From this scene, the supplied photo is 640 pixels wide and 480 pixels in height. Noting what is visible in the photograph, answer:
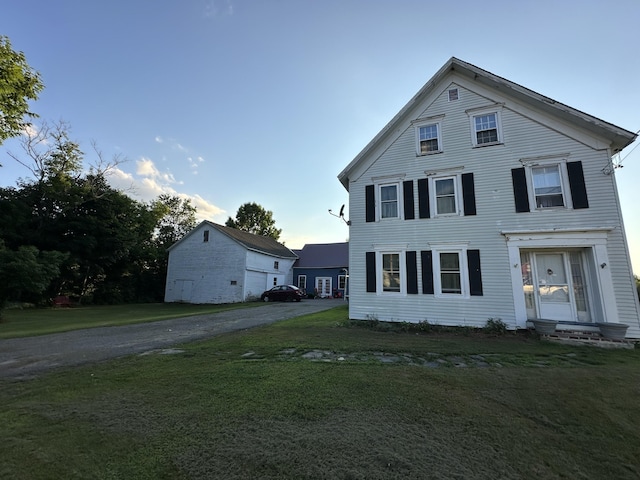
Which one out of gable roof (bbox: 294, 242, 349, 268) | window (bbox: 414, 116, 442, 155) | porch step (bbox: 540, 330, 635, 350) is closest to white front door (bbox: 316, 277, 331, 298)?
gable roof (bbox: 294, 242, 349, 268)

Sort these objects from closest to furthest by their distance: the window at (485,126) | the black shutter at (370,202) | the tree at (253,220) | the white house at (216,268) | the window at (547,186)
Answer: the window at (547,186)
the window at (485,126)
the black shutter at (370,202)
the white house at (216,268)
the tree at (253,220)

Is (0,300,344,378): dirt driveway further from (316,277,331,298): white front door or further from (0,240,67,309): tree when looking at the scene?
(316,277,331,298): white front door

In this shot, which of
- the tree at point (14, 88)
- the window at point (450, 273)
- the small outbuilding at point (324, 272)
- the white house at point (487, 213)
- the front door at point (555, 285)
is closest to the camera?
the white house at point (487, 213)

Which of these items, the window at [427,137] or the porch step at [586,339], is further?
the window at [427,137]

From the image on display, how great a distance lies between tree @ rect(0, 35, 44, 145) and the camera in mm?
12305

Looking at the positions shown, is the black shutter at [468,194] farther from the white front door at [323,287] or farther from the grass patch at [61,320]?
the white front door at [323,287]

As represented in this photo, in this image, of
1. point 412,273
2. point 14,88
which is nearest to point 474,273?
point 412,273

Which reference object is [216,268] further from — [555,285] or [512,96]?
[512,96]

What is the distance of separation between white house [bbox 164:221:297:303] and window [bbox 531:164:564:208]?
19.5 metres

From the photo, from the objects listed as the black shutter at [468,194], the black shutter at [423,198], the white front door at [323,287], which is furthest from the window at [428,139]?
the white front door at [323,287]

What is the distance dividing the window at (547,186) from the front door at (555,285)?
168cm

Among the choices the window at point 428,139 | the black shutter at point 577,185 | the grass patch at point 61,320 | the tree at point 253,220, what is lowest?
the grass patch at point 61,320

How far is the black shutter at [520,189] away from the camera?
9.72 m

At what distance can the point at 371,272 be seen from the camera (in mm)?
11531
